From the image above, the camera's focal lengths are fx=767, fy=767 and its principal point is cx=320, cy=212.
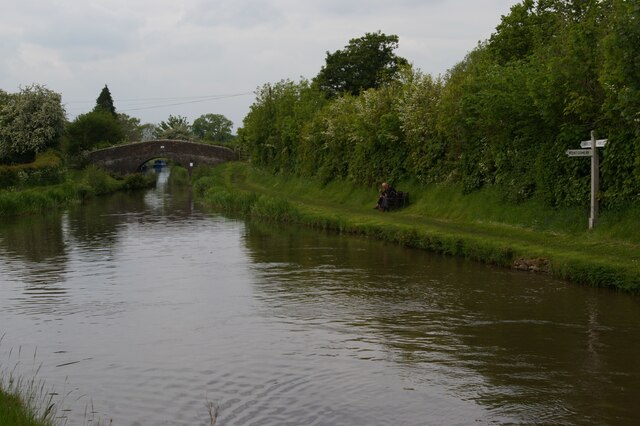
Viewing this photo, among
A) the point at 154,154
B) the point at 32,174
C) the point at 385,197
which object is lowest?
the point at 385,197

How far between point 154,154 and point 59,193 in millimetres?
35482

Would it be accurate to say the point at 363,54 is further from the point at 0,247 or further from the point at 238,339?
the point at 238,339

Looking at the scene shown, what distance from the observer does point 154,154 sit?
3440 inches

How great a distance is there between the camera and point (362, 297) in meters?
19.5

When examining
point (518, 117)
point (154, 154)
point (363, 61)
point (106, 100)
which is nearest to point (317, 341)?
point (518, 117)

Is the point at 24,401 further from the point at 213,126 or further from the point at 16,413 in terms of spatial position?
the point at 213,126

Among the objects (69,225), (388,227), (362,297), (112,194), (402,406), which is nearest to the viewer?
(402,406)

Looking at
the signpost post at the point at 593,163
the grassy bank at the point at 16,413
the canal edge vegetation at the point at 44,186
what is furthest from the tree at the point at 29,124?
the grassy bank at the point at 16,413

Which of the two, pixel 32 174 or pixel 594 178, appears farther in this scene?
pixel 32 174

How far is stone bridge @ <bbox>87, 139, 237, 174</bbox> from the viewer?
84562mm

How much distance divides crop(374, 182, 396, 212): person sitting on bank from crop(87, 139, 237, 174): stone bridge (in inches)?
2124

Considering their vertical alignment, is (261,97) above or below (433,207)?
above

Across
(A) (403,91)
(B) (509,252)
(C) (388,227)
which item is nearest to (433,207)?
(C) (388,227)

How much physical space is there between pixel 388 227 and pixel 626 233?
991 centimetres
